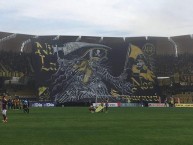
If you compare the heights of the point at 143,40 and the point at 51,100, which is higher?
the point at 143,40

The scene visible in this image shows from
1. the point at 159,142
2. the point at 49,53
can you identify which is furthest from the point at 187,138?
the point at 49,53

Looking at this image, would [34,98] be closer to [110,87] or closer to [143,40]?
[110,87]

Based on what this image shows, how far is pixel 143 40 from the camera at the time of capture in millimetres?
118688

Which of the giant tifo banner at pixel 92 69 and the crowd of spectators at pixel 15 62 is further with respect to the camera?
the crowd of spectators at pixel 15 62

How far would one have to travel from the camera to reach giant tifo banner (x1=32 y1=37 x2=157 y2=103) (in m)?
110

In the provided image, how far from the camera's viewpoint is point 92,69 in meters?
115

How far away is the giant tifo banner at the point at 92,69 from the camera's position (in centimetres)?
11050

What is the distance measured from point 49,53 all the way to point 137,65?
2336cm

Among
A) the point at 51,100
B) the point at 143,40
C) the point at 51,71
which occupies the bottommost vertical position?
the point at 51,100

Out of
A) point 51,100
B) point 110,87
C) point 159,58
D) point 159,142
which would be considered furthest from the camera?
point 159,58

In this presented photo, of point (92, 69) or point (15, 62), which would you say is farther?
point (15, 62)

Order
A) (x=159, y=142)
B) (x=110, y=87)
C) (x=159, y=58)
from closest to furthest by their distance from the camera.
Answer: (x=159, y=142)
(x=110, y=87)
(x=159, y=58)

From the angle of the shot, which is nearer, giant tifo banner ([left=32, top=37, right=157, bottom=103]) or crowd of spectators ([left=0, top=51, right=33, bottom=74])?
giant tifo banner ([left=32, top=37, right=157, bottom=103])

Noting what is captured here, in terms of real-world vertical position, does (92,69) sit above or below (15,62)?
below
